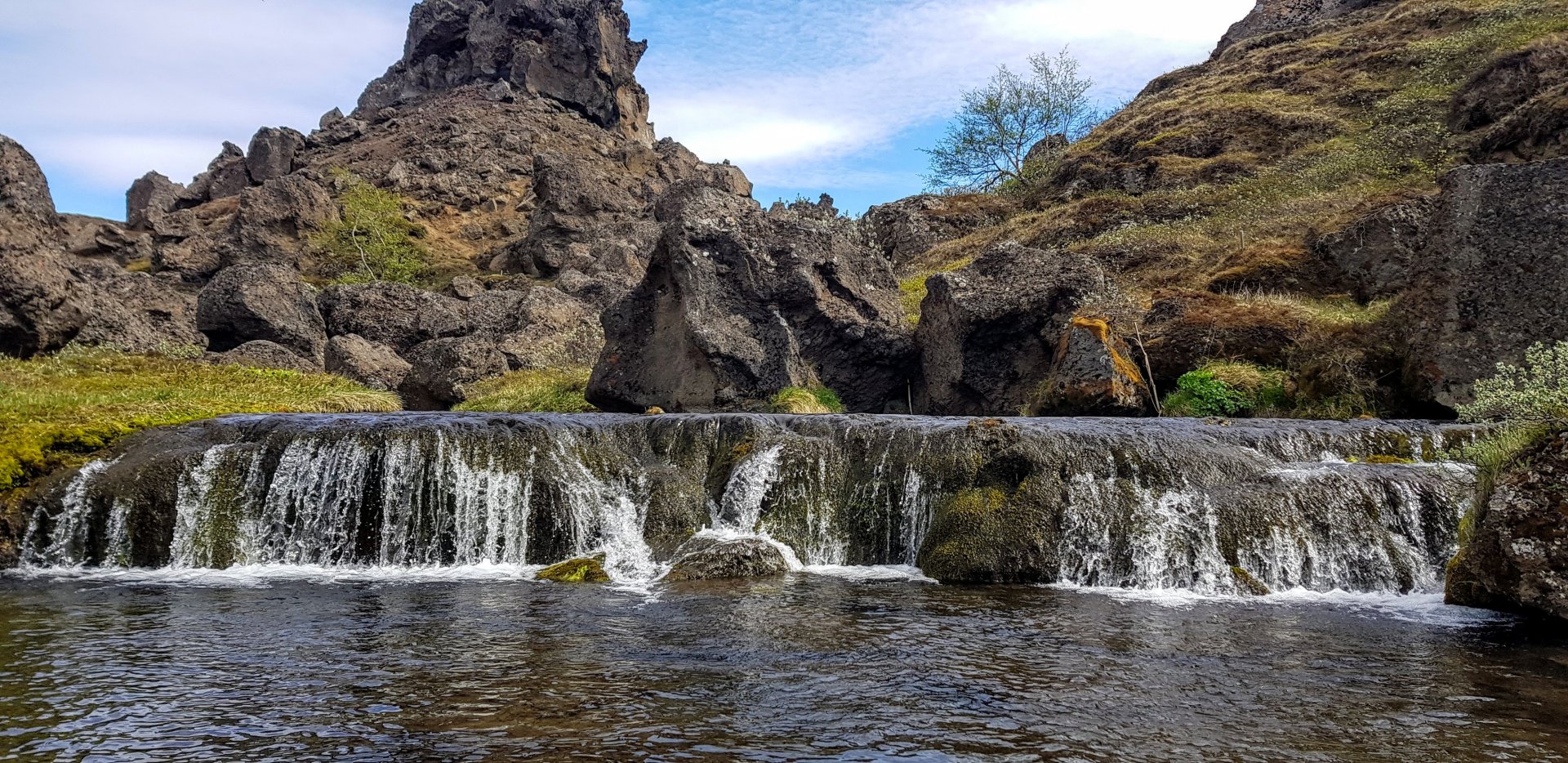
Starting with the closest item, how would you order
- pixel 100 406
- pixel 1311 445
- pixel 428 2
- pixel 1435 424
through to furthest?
pixel 1311 445 → pixel 1435 424 → pixel 100 406 → pixel 428 2

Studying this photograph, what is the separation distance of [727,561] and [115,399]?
14.6 metres

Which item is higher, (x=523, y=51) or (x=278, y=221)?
(x=523, y=51)

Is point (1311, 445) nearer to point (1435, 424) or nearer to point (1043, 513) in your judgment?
point (1435, 424)

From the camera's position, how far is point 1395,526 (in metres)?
12.3

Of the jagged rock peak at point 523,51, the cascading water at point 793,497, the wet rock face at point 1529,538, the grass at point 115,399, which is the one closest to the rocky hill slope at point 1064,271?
the grass at point 115,399

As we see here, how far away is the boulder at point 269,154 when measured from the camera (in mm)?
82500

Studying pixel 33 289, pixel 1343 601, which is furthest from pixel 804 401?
pixel 33 289

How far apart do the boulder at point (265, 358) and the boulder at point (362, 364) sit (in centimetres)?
78

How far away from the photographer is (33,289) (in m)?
23.8

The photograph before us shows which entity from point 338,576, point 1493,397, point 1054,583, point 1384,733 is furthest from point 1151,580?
point 338,576

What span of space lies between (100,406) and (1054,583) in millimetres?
17857

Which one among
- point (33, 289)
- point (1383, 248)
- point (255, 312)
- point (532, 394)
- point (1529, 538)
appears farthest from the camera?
point (255, 312)

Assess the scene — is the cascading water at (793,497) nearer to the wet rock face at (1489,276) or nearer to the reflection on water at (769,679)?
the reflection on water at (769,679)

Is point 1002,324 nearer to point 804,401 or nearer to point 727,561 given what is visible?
point 804,401
